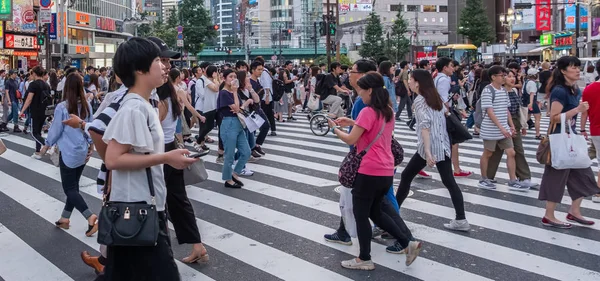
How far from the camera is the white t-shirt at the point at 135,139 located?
3.10 meters

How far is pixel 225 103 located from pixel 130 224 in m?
5.98

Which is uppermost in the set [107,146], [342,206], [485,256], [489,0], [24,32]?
[489,0]

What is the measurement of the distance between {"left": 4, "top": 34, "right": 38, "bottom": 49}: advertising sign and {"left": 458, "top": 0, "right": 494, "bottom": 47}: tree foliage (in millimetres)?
44665

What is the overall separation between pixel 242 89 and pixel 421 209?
358 centimetres

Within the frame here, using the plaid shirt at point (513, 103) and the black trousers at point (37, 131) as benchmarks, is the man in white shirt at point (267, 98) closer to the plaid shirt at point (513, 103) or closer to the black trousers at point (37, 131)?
the black trousers at point (37, 131)

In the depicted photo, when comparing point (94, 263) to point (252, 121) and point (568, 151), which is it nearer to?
point (252, 121)

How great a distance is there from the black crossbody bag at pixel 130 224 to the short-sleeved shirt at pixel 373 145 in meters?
2.32

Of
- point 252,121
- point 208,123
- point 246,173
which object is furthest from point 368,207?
point 208,123

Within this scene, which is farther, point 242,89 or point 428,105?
point 242,89

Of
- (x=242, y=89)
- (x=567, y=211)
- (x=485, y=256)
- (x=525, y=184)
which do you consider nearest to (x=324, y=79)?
(x=242, y=89)

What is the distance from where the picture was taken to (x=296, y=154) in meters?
13.0

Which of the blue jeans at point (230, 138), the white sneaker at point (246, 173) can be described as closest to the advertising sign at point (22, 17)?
the white sneaker at point (246, 173)

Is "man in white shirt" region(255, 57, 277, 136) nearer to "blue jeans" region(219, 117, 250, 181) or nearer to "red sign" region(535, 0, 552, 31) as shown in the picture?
"blue jeans" region(219, 117, 250, 181)

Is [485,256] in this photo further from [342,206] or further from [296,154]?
[296,154]
